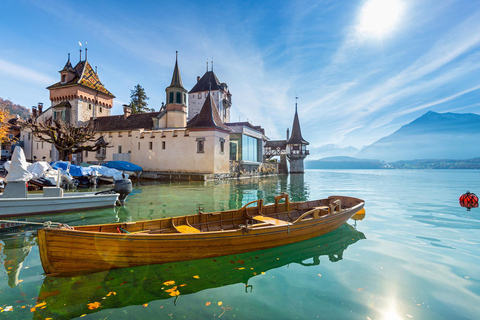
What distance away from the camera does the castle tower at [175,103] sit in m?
37.5

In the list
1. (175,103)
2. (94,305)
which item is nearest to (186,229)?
(94,305)

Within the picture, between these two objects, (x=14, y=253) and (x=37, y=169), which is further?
(x=37, y=169)

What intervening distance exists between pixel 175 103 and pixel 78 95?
51.5 ft

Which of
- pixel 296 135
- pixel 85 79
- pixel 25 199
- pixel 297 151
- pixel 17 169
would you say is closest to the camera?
pixel 17 169

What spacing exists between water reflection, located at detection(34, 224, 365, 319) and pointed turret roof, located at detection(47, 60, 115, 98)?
4318cm

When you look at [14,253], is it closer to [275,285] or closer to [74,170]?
[275,285]

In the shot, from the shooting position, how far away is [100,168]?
2381cm

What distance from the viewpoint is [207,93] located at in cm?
5106

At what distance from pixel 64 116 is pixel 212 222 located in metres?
42.4

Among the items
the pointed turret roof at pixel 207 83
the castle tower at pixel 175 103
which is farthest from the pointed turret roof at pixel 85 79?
the pointed turret roof at pixel 207 83

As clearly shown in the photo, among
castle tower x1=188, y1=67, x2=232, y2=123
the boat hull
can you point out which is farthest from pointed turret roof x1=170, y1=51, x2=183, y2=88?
the boat hull

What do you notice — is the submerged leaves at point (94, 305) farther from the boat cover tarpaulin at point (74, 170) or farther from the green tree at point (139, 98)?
the green tree at point (139, 98)

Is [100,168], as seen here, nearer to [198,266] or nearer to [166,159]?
[166,159]

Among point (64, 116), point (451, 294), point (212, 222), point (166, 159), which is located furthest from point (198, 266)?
point (64, 116)
